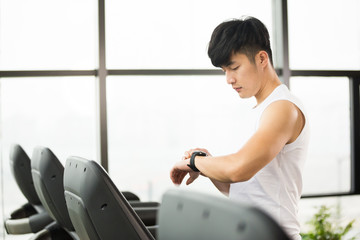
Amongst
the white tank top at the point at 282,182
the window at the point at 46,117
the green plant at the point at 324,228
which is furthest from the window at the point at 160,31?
the white tank top at the point at 282,182

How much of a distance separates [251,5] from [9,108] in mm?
1957

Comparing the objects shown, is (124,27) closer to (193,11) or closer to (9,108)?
(193,11)

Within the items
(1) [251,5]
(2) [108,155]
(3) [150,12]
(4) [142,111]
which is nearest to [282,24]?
(1) [251,5]

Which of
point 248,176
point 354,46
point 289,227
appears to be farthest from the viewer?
point 354,46

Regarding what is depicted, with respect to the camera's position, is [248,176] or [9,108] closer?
[248,176]

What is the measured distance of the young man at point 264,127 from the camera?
1.22 metres

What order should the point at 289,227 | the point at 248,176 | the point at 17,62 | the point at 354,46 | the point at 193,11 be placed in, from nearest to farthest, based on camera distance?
the point at 248,176 < the point at 289,227 < the point at 17,62 < the point at 193,11 < the point at 354,46

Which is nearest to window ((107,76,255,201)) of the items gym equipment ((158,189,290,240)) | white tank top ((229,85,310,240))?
white tank top ((229,85,310,240))

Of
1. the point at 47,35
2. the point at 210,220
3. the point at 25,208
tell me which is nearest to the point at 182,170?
the point at 210,220

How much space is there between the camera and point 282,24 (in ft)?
12.3

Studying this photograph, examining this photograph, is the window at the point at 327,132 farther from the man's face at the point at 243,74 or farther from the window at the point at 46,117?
the man's face at the point at 243,74

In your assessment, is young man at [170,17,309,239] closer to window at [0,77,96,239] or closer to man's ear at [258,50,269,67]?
man's ear at [258,50,269,67]

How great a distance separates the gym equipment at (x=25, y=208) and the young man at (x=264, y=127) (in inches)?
58.0

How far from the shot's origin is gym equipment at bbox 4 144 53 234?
8.52 feet
